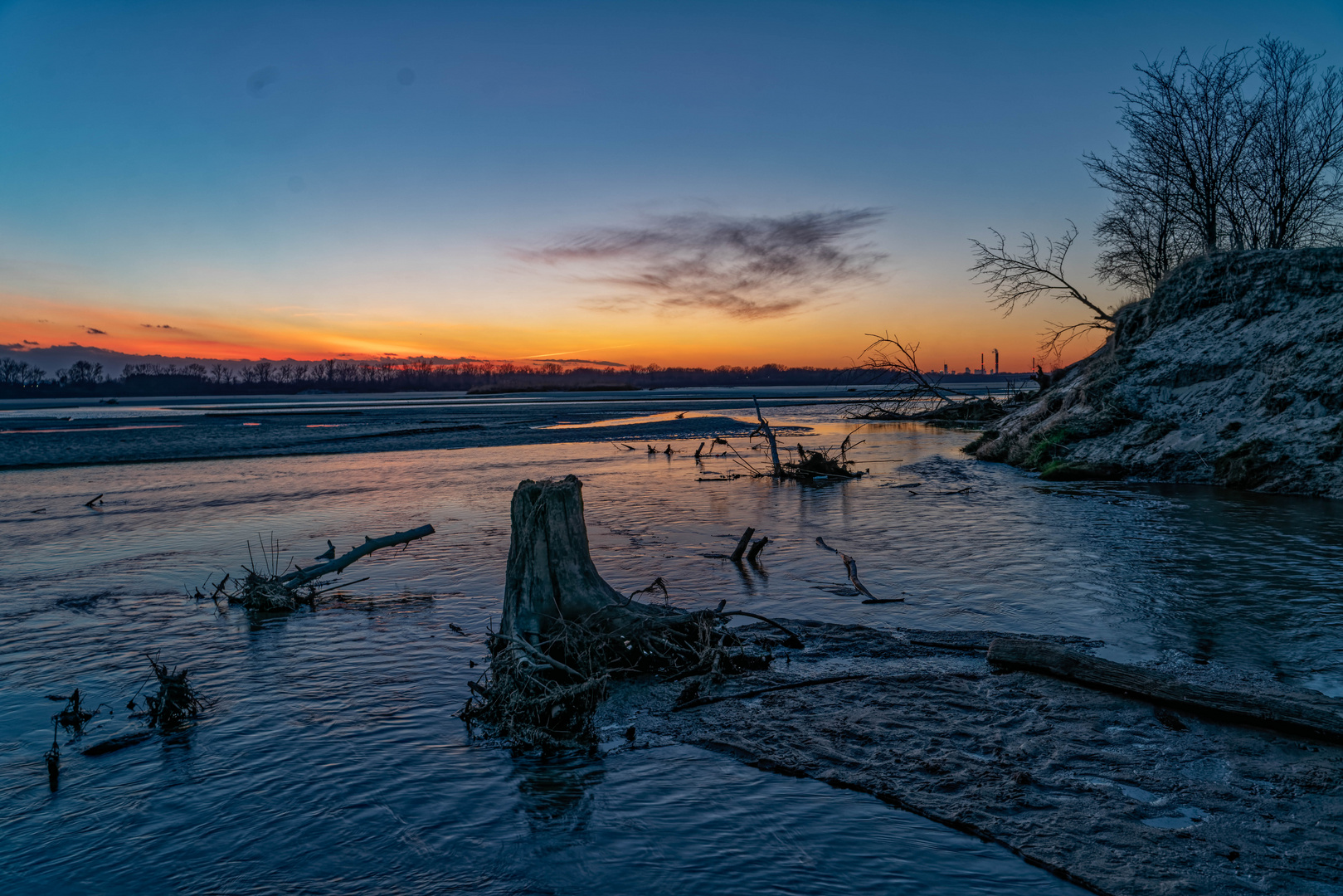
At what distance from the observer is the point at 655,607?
6348mm

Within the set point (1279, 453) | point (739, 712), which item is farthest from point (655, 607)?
point (1279, 453)

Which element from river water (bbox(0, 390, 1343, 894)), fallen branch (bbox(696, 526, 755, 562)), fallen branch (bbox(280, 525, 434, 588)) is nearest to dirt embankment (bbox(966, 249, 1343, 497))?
river water (bbox(0, 390, 1343, 894))

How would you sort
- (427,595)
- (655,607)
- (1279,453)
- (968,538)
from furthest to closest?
(1279,453) → (968,538) → (427,595) → (655,607)

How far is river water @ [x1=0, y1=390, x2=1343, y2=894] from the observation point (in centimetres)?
361

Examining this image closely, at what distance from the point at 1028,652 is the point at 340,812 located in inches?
189

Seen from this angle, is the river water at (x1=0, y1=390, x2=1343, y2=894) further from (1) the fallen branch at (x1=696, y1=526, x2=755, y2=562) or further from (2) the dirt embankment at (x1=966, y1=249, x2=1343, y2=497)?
(2) the dirt embankment at (x1=966, y1=249, x2=1343, y2=497)

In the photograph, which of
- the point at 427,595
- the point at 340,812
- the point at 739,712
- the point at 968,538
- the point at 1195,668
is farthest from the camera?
the point at 968,538

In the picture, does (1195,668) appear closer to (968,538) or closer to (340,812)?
(968,538)

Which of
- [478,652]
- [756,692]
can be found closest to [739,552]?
[478,652]

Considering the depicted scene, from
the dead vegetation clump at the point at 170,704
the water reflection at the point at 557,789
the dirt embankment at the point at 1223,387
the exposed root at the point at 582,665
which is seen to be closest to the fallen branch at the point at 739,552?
the exposed root at the point at 582,665

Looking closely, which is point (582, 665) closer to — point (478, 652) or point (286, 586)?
point (478, 652)

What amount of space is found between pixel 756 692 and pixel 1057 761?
2.04 m

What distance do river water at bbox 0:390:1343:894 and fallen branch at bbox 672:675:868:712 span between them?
66 centimetres

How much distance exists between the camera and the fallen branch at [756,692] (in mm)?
5336
